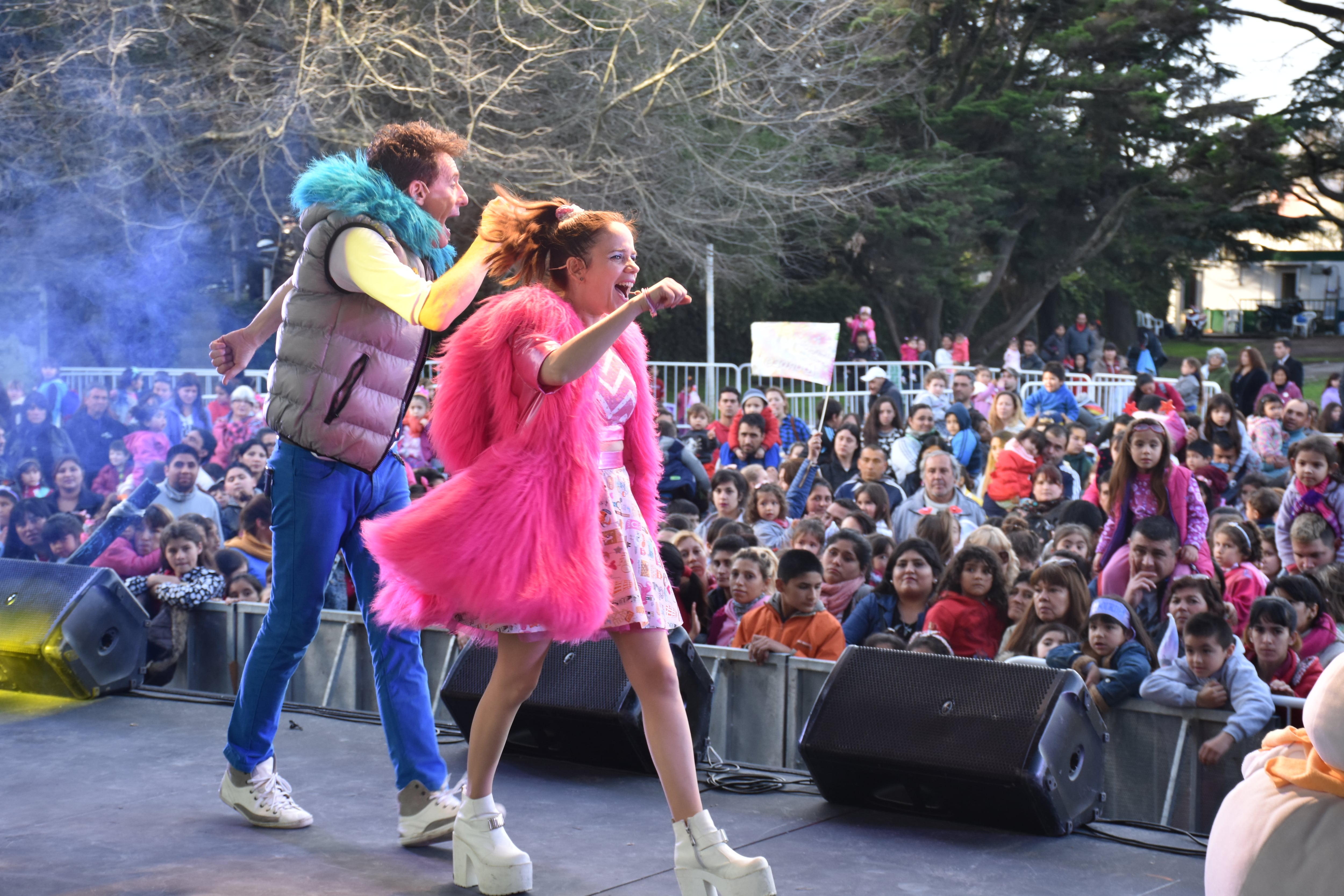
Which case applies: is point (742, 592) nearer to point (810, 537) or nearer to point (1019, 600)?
point (810, 537)

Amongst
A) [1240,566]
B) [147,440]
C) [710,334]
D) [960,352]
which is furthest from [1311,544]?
[960,352]

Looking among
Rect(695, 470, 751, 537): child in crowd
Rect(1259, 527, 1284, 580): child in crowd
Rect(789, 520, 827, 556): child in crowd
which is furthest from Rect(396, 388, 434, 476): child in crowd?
Rect(1259, 527, 1284, 580): child in crowd

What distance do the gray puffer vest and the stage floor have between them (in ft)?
3.03

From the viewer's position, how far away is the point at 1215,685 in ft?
13.3

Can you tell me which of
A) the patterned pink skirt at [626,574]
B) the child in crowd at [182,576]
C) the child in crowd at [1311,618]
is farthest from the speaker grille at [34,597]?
the child in crowd at [1311,618]

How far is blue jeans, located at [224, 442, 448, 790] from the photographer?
126 inches

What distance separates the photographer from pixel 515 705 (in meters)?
2.91

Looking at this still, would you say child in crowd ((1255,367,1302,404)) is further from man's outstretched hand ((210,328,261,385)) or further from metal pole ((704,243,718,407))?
man's outstretched hand ((210,328,261,385))

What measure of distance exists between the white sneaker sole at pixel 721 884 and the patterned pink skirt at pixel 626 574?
0.49 m

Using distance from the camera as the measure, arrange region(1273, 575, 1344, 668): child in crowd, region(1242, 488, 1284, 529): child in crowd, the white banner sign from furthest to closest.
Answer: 1. the white banner sign
2. region(1242, 488, 1284, 529): child in crowd
3. region(1273, 575, 1344, 668): child in crowd

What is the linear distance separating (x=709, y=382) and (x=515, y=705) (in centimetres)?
1166

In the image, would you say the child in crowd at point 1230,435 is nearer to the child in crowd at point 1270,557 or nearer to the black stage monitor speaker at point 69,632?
the child in crowd at point 1270,557

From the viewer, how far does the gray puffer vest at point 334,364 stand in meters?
3.12

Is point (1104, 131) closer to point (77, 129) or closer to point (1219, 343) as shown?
point (1219, 343)
